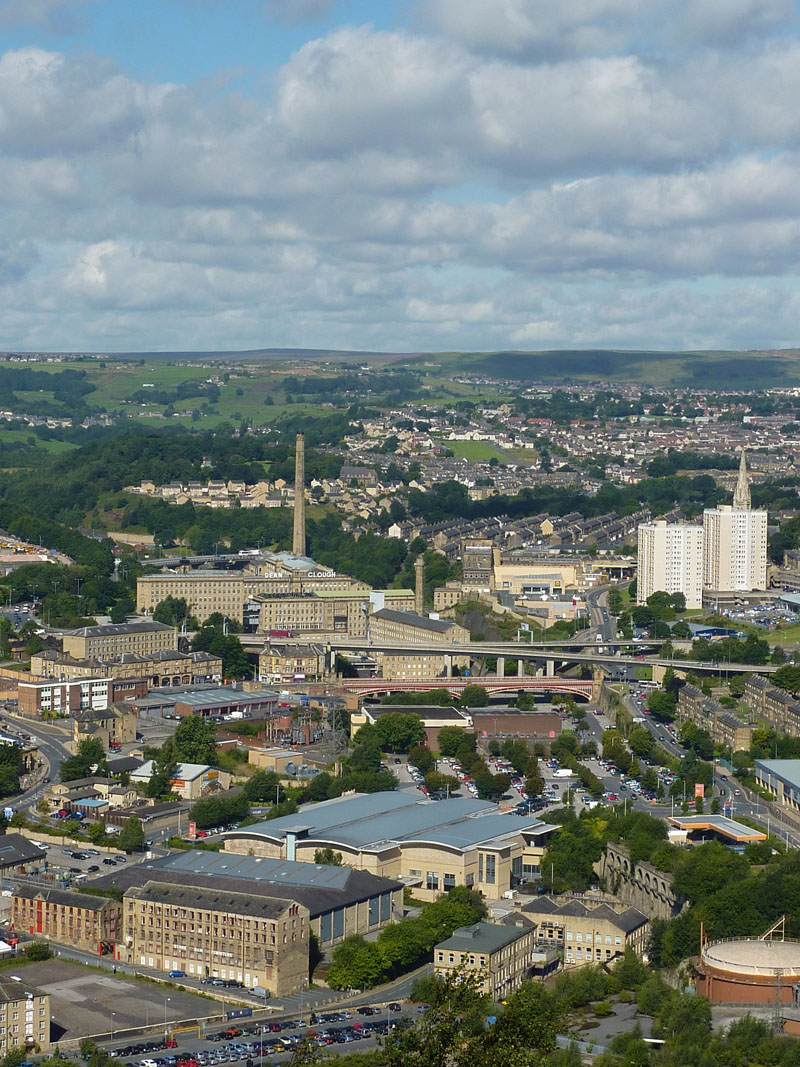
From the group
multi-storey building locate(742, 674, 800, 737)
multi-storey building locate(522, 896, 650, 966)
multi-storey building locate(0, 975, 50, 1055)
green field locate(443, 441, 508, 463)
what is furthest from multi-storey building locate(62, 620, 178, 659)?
green field locate(443, 441, 508, 463)

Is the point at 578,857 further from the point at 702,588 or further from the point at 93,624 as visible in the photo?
the point at 702,588

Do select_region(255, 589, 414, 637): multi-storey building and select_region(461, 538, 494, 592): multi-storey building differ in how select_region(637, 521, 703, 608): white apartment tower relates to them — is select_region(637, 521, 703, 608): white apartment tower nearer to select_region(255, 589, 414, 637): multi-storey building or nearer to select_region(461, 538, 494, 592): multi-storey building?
select_region(461, 538, 494, 592): multi-storey building

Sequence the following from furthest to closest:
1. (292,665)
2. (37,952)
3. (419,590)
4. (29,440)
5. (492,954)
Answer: (29,440) → (419,590) → (292,665) → (37,952) → (492,954)

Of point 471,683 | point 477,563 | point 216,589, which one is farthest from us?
point 477,563

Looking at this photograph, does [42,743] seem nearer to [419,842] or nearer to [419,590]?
[419,842]

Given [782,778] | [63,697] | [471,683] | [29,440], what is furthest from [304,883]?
[29,440]

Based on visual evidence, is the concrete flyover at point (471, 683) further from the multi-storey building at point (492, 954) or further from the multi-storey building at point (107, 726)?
the multi-storey building at point (492, 954)

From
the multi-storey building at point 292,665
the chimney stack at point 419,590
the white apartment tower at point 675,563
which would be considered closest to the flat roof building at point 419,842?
the multi-storey building at point 292,665
